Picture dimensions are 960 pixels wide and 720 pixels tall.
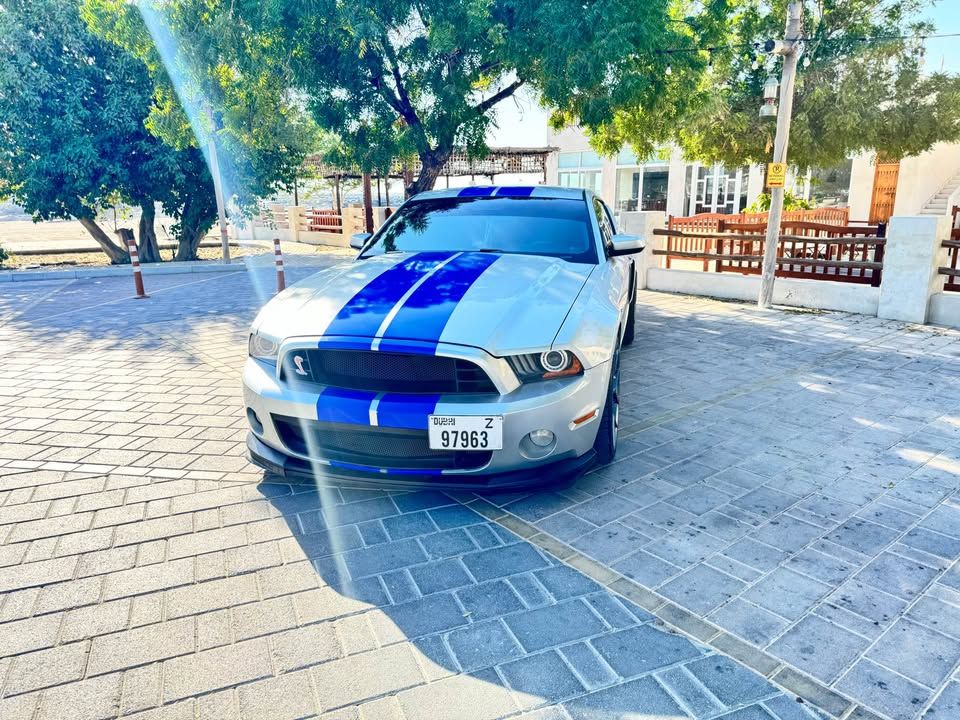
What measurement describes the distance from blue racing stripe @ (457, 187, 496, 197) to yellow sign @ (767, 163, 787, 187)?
5.63m

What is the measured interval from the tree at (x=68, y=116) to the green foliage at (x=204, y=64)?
128 inches

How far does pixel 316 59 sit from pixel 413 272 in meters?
6.52

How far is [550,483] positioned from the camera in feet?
10.9

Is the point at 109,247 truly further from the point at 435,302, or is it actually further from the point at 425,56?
the point at 435,302

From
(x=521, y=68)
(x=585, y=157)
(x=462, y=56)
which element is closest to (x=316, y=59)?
(x=462, y=56)

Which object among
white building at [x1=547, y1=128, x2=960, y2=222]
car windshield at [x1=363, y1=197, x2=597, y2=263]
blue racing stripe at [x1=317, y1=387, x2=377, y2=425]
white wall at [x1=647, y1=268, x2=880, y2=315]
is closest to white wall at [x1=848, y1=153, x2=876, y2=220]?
white building at [x1=547, y1=128, x2=960, y2=222]

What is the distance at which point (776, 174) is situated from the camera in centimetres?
928

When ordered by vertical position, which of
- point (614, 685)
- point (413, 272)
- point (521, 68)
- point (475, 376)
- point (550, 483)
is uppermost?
point (521, 68)

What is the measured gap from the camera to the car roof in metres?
5.30

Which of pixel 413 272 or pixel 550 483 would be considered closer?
pixel 550 483

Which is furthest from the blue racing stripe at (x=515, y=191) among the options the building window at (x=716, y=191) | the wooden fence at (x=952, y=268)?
the building window at (x=716, y=191)

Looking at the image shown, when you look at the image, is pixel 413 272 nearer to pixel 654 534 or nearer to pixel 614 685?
pixel 654 534

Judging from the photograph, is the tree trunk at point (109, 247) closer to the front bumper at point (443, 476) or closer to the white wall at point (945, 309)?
the front bumper at point (443, 476)

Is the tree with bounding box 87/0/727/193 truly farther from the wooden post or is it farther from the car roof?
the wooden post
